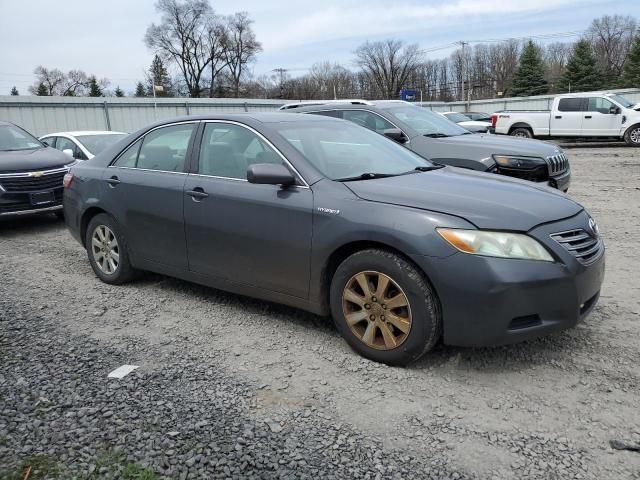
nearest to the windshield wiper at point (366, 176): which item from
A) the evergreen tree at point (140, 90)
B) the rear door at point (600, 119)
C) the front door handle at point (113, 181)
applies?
the front door handle at point (113, 181)

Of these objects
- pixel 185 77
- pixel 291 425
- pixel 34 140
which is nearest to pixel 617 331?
pixel 291 425

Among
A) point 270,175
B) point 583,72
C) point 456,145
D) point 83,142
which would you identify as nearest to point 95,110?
point 83,142

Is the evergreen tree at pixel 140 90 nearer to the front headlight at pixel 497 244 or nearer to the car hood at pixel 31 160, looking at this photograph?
the car hood at pixel 31 160

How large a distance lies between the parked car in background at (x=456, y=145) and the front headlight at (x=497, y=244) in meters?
4.39

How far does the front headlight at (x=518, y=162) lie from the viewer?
7.31 m

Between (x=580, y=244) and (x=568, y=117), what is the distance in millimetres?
18510

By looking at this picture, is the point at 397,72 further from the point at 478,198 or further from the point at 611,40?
the point at 478,198

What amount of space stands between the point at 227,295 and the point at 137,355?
1.32 metres

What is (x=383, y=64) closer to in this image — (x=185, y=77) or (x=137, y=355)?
(x=185, y=77)

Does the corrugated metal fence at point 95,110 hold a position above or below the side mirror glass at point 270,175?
above

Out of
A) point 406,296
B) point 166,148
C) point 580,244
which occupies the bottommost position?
point 406,296

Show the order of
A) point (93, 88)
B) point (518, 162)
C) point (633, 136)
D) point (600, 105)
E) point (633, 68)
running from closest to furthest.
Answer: point (518, 162), point (633, 136), point (600, 105), point (633, 68), point (93, 88)

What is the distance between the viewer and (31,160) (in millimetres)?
8242

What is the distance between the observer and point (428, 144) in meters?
7.80
